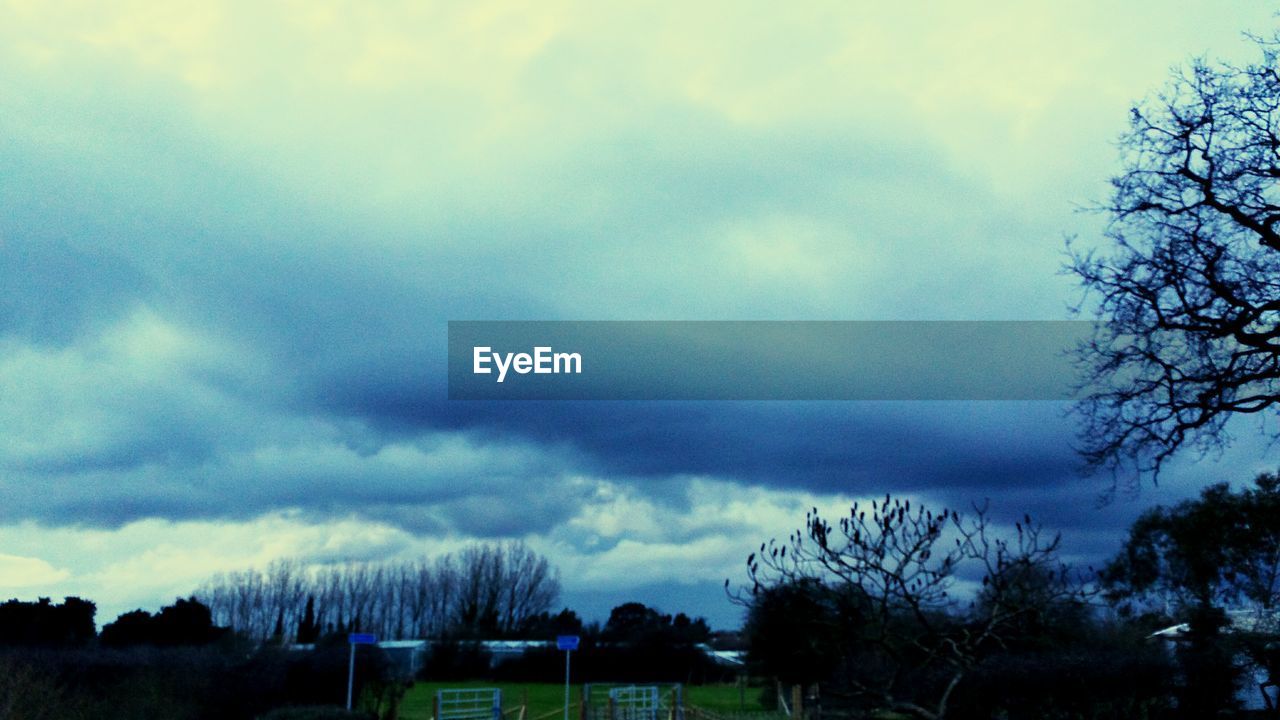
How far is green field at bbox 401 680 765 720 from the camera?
41188 millimetres

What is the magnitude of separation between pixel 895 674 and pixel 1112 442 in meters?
5.13

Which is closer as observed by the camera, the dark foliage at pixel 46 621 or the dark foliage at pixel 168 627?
the dark foliage at pixel 46 621

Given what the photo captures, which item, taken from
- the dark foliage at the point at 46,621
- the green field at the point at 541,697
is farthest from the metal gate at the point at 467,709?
the dark foliage at the point at 46,621

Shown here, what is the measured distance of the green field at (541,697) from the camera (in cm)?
4119

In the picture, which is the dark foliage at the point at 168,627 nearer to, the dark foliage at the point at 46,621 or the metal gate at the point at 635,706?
Result: the dark foliage at the point at 46,621

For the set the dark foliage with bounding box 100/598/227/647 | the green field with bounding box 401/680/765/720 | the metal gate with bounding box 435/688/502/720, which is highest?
the dark foliage with bounding box 100/598/227/647

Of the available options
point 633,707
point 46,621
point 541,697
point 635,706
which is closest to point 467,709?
point 635,706


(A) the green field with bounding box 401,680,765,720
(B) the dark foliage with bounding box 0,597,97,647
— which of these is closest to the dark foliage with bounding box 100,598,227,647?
(B) the dark foliage with bounding box 0,597,97,647

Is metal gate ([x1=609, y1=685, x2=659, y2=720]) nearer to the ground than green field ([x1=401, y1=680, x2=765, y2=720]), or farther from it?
farther from it

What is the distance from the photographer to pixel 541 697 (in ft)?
166

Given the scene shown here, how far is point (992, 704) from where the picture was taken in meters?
18.5

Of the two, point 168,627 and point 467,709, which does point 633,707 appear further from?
point 168,627

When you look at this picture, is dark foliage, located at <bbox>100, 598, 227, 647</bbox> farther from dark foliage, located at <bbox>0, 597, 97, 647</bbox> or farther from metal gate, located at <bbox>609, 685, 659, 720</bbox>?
metal gate, located at <bbox>609, 685, 659, 720</bbox>

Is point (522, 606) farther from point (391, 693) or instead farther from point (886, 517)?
point (886, 517)
